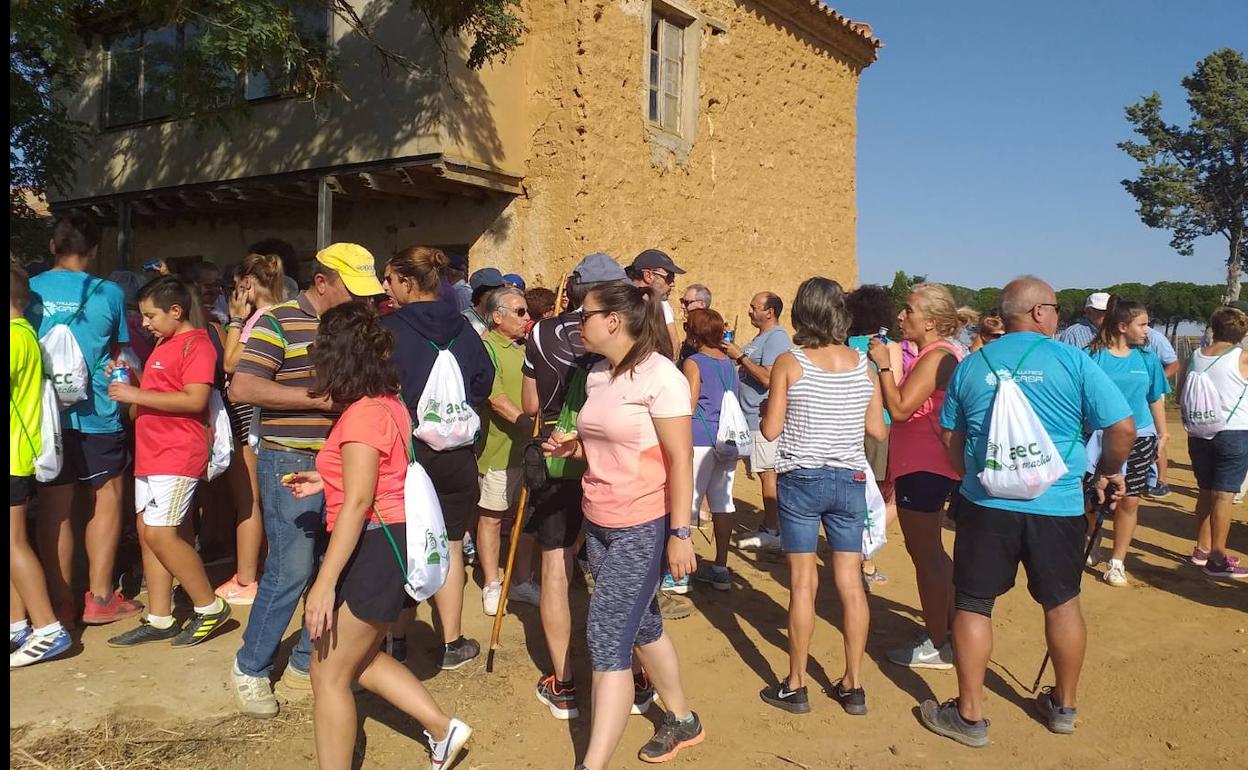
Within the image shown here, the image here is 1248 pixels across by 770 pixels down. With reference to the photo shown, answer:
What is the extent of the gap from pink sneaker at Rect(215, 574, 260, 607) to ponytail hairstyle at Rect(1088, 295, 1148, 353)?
5562 mm

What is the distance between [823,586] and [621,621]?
304 centimetres

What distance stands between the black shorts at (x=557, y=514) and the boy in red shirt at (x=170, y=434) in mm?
1736

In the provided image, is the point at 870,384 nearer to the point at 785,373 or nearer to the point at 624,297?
the point at 785,373

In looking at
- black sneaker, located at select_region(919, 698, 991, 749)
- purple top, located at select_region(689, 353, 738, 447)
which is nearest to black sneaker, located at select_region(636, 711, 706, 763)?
black sneaker, located at select_region(919, 698, 991, 749)

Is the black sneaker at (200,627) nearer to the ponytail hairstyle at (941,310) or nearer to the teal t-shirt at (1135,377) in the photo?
the ponytail hairstyle at (941,310)

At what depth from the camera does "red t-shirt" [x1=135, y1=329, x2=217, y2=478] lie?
13.5 ft

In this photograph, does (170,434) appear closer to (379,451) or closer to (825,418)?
(379,451)

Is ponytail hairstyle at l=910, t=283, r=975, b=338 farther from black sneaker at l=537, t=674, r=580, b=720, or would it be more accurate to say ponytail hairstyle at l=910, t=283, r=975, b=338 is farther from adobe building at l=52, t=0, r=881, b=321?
adobe building at l=52, t=0, r=881, b=321

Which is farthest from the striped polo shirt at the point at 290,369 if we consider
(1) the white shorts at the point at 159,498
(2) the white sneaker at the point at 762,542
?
(2) the white sneaker at the point at 762,542

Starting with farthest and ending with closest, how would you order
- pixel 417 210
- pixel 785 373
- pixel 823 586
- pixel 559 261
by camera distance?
pixel 417 210, pixel 559 261, pixel 823 586, pixel 785 373

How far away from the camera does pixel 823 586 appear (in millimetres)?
5742

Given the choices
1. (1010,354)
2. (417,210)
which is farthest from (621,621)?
(417,210)

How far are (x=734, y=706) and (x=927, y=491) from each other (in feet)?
4.54

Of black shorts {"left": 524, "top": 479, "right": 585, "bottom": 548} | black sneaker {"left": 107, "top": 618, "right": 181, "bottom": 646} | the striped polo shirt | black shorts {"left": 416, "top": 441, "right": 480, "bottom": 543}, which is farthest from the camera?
Result: black sneaker {"left": 107, "top": 618, "right": 181, "bottom": 646}
